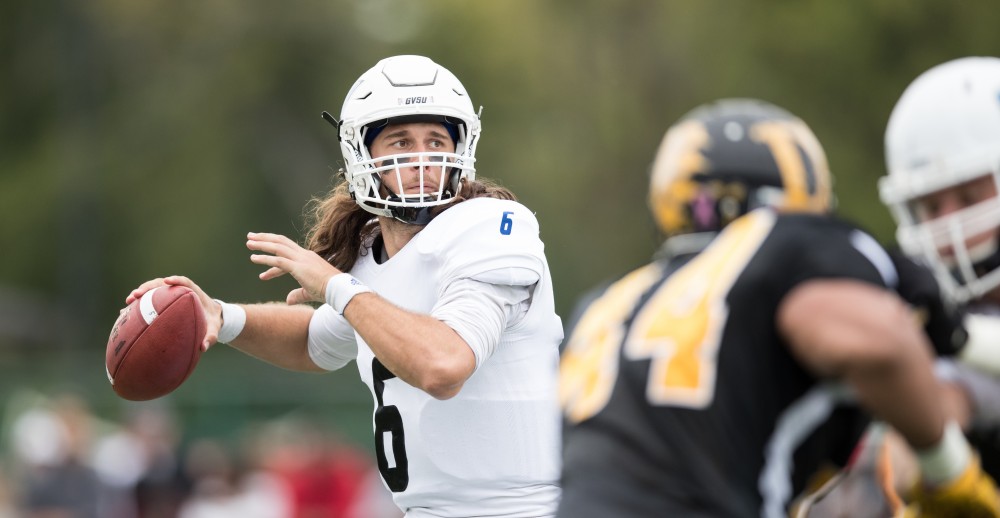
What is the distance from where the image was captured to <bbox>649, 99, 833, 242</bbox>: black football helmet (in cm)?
310

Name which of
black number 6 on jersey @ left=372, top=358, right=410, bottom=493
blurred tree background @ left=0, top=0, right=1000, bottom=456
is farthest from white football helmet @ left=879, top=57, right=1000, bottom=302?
blurred tree background @ left=0, top=0, right=1000, bottom=456

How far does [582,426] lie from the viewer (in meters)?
3.18

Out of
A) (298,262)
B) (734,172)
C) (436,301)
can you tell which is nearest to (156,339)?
(298,262)

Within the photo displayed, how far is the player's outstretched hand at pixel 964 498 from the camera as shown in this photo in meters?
2.97

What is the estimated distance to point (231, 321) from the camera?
202 inches

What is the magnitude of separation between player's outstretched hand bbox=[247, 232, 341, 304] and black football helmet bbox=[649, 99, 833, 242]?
1.61m

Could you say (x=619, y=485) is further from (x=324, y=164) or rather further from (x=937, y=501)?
(x=324, y=164)

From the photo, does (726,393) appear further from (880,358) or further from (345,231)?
(345,231)

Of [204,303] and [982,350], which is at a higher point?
[204,303]

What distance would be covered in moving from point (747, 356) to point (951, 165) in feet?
2.62

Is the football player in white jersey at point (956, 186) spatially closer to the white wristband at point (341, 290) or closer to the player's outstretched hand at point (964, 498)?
the player's outstretched hand at point (964, 498)

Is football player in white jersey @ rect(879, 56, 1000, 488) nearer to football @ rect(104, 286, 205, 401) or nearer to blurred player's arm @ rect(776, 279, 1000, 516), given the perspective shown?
blurred player's arm @ rect(776, 279, 1000, 516)

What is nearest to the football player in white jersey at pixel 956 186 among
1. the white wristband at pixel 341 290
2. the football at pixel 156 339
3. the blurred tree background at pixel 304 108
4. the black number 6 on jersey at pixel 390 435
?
the white wristband at pixel 341 290

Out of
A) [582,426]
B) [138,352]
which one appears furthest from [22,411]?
[582,426]
